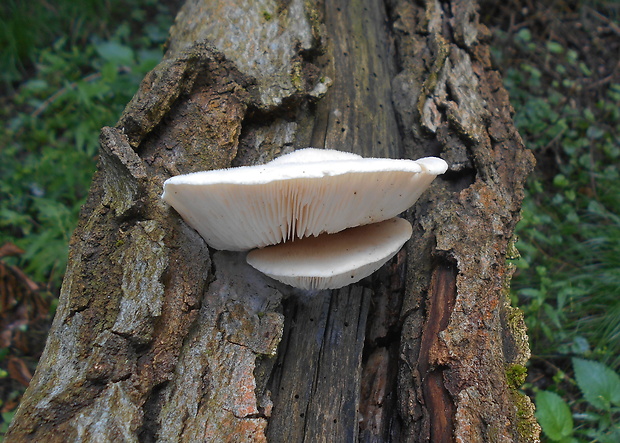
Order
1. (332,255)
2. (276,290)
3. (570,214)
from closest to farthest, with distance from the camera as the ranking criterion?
1. (332,255)
2. (276,290)
3. (570,214)

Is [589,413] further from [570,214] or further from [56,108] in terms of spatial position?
[56,108]

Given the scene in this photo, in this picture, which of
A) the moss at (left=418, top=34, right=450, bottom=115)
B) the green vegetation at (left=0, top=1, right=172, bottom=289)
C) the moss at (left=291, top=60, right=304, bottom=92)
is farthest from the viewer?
the green vegetation at (left=0, top=1, right=172, bottom=289)

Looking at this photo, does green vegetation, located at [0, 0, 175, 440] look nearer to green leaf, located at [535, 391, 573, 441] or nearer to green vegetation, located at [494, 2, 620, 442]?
green leaf, located at [535, 391, 573, 441]

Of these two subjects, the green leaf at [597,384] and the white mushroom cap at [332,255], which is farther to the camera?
the green leaf at [597,384]

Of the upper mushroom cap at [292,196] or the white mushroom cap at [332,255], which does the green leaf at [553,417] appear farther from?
the upper mushroom cap at [292,196]

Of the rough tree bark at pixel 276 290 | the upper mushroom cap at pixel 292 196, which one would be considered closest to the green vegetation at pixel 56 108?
the rough tree bark at pixel 276 290

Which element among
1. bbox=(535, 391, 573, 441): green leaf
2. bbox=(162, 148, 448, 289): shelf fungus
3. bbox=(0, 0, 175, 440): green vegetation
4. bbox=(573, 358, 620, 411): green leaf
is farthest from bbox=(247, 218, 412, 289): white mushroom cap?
bbox=(0, 0, 175, 440): green vegetation

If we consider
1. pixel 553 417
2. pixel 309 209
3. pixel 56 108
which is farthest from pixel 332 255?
pixel 56 108
